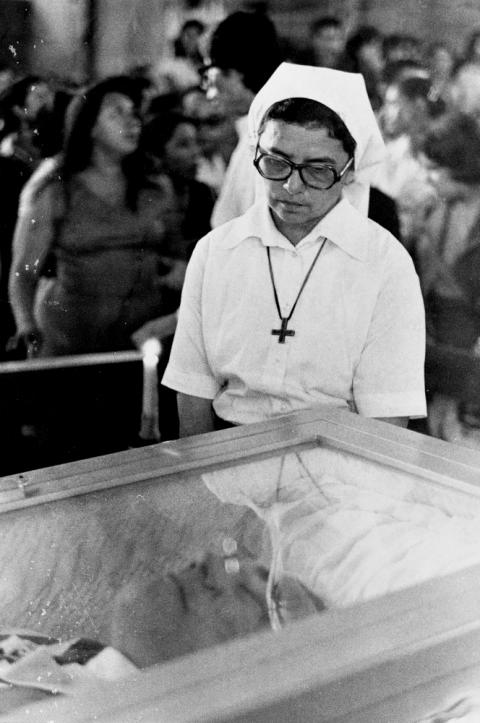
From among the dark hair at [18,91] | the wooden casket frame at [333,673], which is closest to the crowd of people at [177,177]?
the dark hair at [18,91]

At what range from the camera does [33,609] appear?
118cm

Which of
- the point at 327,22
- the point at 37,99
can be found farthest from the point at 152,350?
the point at 327,22

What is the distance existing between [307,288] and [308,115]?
1.12 feet

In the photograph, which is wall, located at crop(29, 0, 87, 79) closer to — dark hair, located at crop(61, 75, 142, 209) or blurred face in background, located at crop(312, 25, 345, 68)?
dark hair, located at crop(61, 75, 142, 209)

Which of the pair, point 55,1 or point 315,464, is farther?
point 55,1

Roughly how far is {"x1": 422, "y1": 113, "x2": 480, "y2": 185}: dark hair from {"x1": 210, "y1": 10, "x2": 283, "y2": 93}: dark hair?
689 mm

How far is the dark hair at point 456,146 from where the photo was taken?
394 cm

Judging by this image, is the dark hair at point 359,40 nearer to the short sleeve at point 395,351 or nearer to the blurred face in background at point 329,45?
the blurred face in background at point 329,45

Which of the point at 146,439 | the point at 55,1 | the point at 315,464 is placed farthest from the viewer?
the point at 146,439

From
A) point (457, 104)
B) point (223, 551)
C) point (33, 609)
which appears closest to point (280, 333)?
point (223, 551)

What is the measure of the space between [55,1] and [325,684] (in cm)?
287

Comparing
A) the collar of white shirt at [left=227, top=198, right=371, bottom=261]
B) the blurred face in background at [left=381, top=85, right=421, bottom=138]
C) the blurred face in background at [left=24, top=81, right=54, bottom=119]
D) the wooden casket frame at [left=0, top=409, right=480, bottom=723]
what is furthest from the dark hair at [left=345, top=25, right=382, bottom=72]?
the wooden casket frame at [left=0, top=409, right=480, bottom=723]

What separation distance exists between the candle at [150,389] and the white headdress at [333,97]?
5.65 feet

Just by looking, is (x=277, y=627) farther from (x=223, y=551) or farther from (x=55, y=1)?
(x=55, y=1)
